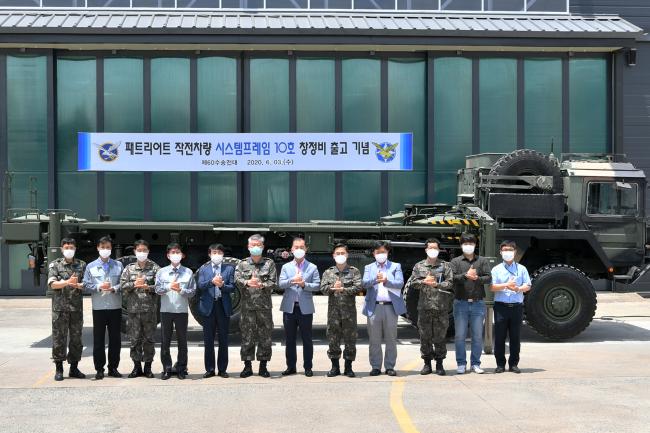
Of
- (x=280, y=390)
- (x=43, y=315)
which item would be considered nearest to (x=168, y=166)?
(x=43, y=315)

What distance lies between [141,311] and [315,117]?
489 inches

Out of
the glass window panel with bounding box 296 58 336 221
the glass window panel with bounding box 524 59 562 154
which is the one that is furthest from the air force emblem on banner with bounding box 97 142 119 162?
the glass window panel with bounding box 524 59 562 154

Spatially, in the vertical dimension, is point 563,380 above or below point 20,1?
below

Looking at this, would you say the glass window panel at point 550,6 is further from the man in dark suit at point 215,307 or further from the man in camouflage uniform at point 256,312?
the man in dark suit at point 215,307

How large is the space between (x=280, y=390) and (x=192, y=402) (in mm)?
1163

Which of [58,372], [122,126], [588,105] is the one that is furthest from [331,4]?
[58,372]

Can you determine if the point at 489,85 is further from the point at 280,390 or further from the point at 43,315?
the point at 280,390

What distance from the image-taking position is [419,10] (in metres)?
24.3

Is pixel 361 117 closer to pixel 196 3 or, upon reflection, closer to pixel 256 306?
pixel 196 3

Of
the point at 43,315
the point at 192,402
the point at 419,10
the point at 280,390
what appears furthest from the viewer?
the point at 419,10

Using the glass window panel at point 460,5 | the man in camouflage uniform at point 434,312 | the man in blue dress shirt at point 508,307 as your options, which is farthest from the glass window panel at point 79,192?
the man in blue dress shirt at point 508,307

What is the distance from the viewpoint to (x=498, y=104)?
23.4m

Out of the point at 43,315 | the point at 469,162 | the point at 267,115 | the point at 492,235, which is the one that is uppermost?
the point at 267,115

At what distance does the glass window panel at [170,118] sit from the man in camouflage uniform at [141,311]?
11.4 m
